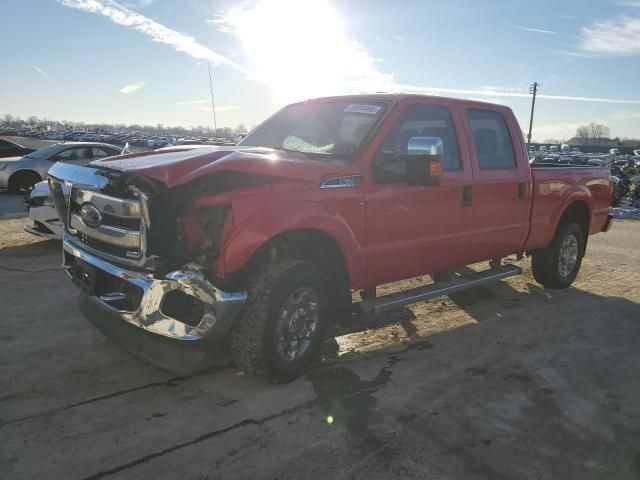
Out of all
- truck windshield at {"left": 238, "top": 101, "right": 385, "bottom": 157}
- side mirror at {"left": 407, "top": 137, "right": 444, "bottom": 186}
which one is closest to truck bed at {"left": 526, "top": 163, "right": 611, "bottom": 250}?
side mirror at {"left": 407, "top": 137, "right": 444, "bottom": 186}

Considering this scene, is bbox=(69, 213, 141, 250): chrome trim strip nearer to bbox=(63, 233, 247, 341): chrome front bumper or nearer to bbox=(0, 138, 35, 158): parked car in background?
bbox=(63, 233, 247, 341): chrome front bumper

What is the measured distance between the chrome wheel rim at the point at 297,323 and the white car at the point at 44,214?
5136 millimetres

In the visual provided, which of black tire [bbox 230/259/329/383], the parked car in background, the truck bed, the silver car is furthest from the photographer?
the parked car in background

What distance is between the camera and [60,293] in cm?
555

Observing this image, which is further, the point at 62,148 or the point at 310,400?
the point at 62,148

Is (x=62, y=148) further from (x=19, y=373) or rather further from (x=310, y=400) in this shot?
(x=310, y=400)

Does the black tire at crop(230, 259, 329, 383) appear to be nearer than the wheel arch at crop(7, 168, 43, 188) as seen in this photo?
Yes

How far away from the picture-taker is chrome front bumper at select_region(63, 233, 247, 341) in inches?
122

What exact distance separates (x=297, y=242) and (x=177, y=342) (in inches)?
41.7

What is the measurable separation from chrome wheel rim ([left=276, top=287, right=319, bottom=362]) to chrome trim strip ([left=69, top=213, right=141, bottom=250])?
104cm

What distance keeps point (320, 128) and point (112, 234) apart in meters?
1.97

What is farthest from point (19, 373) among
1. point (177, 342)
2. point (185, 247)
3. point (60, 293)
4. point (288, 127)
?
point (288, 127)

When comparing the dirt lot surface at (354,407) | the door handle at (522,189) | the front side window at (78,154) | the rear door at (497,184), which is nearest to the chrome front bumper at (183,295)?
the dirt lot surface at (354,407)

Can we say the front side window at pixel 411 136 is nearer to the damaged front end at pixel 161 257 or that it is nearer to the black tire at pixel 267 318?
the black tire at pixel 267 318
